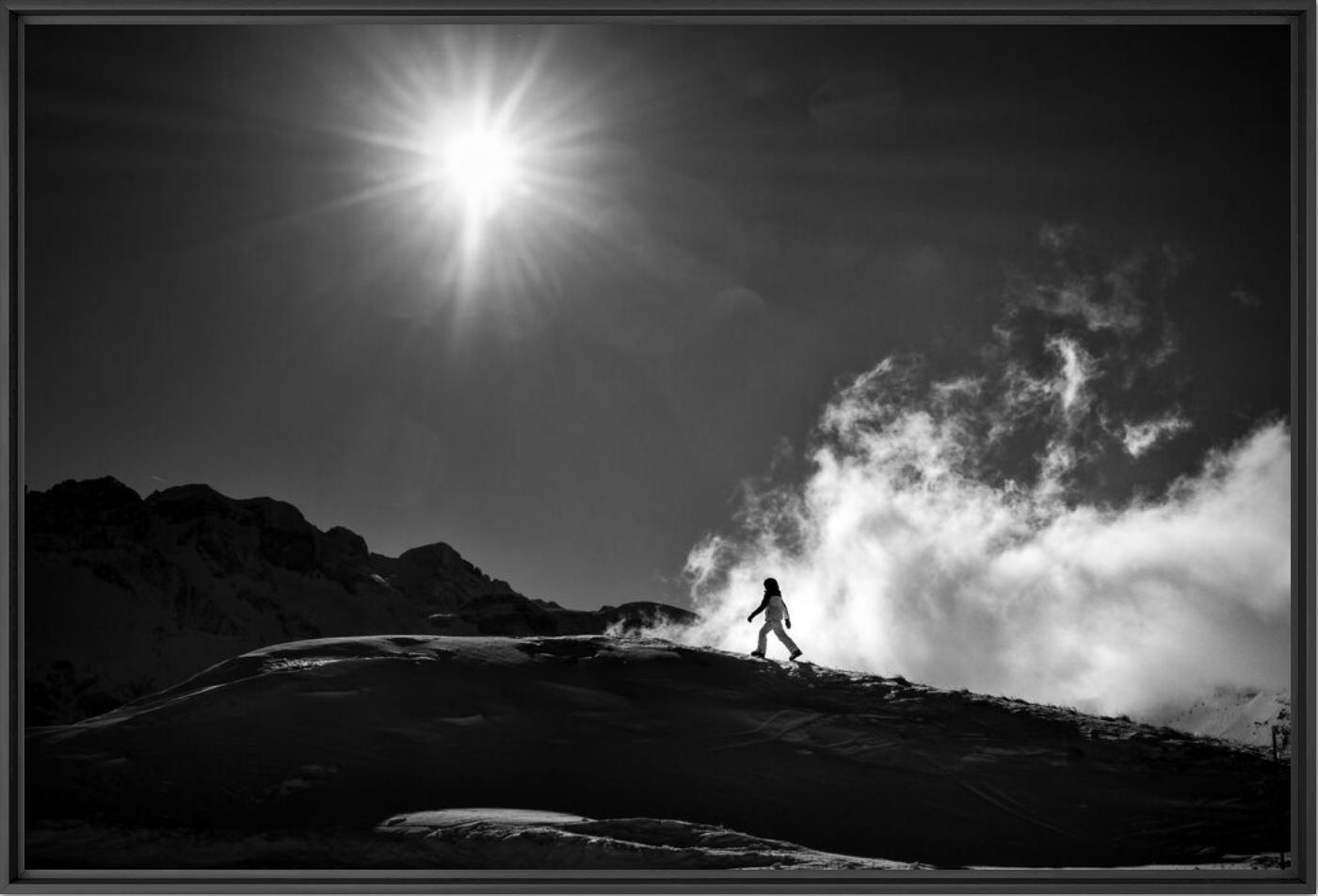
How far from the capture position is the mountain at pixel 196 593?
881 cm

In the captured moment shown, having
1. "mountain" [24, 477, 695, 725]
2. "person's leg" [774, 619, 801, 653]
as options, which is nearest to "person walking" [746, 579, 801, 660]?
"person's leg" [774, 619, 801, 653]

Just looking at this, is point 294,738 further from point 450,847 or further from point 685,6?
point 685,6

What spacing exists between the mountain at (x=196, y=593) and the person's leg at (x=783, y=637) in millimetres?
1373

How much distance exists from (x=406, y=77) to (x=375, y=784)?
645 centimetres

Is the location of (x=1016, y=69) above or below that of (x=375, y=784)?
above

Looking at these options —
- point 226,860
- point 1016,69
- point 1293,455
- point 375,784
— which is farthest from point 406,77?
point 1293,455

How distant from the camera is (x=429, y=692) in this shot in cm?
855

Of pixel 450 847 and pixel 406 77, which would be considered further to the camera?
pixel 406 77

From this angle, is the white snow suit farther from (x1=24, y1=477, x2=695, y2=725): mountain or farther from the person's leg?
(x1=24, y1=477, x2=695, y2=725): mountain

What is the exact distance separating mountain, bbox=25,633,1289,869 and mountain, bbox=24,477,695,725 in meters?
1.21

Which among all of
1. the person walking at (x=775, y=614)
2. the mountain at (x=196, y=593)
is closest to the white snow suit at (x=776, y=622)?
the person walking at (x=775, y=614)

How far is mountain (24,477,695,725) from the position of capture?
28.9 feet

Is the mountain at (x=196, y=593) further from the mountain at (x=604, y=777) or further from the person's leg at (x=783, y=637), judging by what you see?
the person's leg at (x=783, y=637)

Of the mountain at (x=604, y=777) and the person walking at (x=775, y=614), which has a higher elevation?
the person walking at (x=775, y=614)
